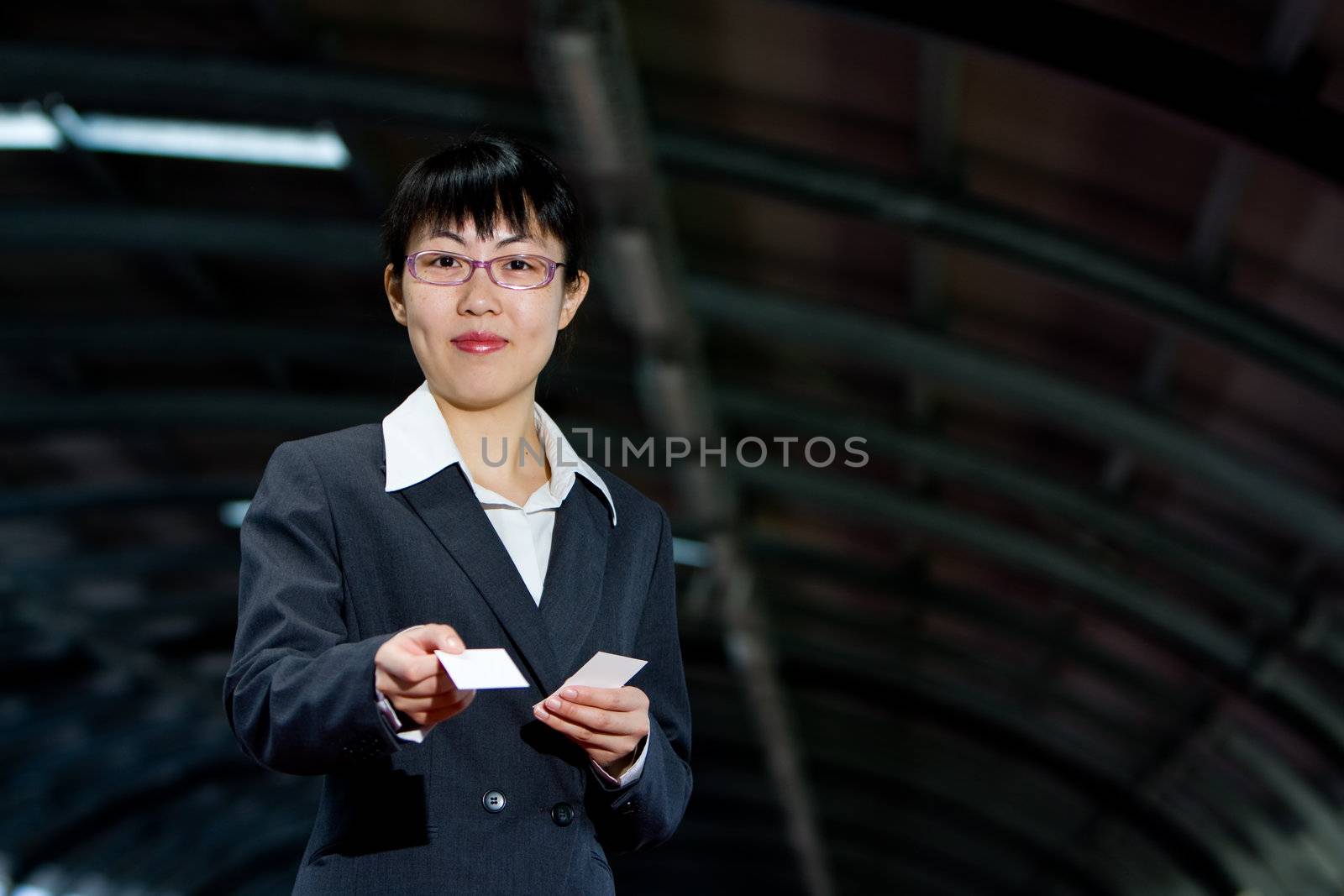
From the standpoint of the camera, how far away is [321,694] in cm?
173

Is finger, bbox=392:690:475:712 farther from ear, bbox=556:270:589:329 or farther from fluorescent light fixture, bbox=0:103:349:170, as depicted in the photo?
fluorescent light fixture, bbox=0:103:349:170

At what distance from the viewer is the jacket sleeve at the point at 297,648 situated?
174 cm

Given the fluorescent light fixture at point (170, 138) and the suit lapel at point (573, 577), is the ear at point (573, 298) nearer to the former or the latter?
the suit lapel at point (573, 577)

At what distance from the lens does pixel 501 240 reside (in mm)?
2057

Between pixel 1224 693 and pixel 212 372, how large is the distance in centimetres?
1271

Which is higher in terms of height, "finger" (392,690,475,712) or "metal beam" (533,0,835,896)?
"metal beam" (533,0,835,896)

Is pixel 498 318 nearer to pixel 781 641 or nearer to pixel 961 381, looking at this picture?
pixel 961 381

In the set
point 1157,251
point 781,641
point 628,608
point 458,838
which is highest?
point 781,641

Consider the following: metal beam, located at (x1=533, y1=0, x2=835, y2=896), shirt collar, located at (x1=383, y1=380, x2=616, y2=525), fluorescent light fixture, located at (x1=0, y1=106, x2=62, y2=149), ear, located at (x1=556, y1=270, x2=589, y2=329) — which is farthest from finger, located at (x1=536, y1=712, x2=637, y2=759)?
fluorescent light fixture, located at (x1=0, y1=106, x2=62, y2=149)

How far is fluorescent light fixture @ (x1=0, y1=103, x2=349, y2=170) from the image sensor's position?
11.3m

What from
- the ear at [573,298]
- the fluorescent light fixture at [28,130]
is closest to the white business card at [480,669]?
the ear at [573,298]

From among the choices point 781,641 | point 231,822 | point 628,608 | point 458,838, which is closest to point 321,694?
point 458,838

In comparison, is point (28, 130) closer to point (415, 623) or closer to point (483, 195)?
point (483, 195)

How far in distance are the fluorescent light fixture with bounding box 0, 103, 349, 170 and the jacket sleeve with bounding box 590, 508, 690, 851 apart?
9492 mm
